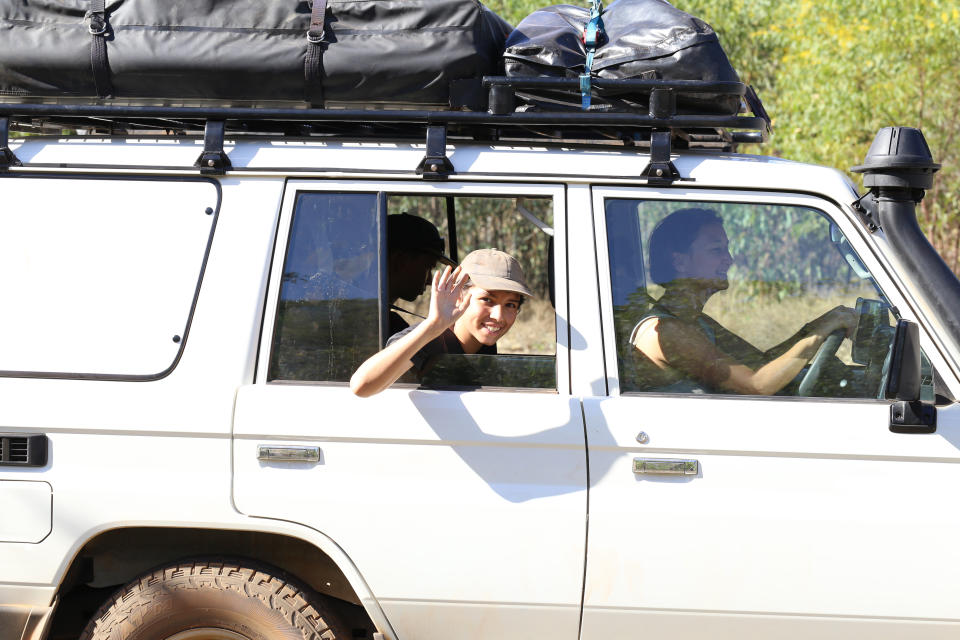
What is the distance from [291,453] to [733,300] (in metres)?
1.43

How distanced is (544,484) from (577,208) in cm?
82

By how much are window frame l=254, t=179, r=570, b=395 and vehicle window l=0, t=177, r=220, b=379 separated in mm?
220

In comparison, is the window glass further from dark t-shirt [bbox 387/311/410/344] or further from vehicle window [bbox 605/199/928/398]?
vehicle window [bbox 605/199/928/398]

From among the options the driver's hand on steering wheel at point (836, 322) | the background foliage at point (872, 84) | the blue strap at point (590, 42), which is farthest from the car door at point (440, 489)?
the background foliage at point (872, 84)

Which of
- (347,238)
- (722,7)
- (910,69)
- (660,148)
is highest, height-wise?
(722,7)

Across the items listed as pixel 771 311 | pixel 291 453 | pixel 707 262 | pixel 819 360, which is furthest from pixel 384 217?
pixel 819 360

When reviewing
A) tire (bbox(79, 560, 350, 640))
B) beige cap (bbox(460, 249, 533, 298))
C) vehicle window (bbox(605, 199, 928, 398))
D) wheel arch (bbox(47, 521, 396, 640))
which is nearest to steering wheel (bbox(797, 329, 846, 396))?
vehicle window (bbox(605, 199, 928, 398))

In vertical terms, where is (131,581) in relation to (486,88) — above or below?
below

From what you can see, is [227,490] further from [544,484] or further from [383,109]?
[383,109]

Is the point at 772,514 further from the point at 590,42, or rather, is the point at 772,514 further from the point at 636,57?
the point at 590,42

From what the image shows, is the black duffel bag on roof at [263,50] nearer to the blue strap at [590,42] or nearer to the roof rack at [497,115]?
the roof rack at [497,115]

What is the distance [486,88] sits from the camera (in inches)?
114

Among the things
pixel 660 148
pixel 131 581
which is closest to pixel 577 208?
pixel 660 148

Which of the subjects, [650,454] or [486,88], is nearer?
[650,454]
